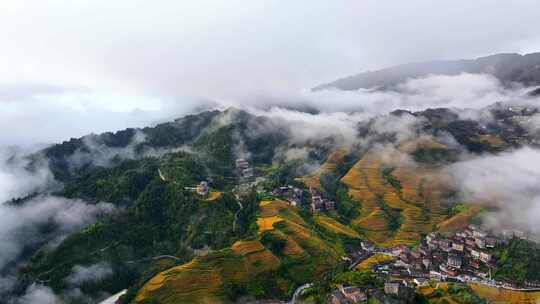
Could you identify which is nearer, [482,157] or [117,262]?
[117,262]

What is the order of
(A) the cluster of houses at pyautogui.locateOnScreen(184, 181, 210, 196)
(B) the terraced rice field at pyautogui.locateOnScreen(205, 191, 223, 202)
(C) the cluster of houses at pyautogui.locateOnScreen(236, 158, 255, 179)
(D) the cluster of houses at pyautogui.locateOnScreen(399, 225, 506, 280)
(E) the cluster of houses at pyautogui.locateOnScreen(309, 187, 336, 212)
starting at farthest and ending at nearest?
(C) the cluster of houses at pyautogui.locateOnScreen(236, 158, 255, 179) < (E) the cluster of houses at pyautogui.locateOnScreen(309, 187, 336, 212) < (A) the cluster of houses at pyautogui.locateOnScreen(184, 181, 210, 196) < (B) the terraced rice field at pyautogui.locateOnScreen(205, 191, 223, 202) < (D) the cluster of houses at pyautogui.locateOnScreen(399, 225, 506, 280)

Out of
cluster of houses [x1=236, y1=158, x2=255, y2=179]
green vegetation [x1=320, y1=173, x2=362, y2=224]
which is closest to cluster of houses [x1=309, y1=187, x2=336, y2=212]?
green vegetation [x1=320, y1=173, x2=362, y2=224]

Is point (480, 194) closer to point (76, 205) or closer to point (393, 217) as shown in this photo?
point (393, 217)

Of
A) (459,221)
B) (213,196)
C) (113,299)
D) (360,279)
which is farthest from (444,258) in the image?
(113,299)

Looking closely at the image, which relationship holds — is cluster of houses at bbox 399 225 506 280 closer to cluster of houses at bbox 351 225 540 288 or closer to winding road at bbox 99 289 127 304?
cluster of houses at bbox 351 225 540 288

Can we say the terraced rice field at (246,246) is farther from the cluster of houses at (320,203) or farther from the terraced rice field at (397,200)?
the cluster of houses at (320,203)

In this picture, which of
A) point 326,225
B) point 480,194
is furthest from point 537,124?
point 326,225

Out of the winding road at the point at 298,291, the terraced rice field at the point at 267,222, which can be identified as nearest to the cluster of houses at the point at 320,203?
the terraced rice field at the point at 267,222

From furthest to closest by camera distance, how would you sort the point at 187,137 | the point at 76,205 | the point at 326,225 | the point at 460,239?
1. the point at 187,137
2. the point at 76,205
3. the point at 326,225
4. the point at 460,239
